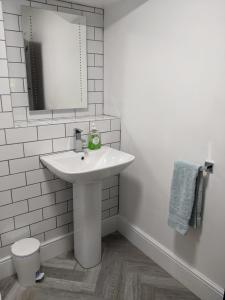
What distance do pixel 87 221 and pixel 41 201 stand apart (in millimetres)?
384

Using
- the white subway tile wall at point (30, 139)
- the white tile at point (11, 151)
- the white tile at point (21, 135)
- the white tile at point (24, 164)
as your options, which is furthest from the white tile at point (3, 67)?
the white tile at point (24, 164)

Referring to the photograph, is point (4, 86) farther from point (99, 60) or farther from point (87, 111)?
point (99, 60)

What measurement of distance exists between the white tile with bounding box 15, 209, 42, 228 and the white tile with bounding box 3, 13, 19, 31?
1.32 metres

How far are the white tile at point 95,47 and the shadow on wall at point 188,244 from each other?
5.28ft

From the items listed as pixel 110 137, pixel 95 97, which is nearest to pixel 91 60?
pixel 95 97

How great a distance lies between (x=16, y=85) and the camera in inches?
67.9

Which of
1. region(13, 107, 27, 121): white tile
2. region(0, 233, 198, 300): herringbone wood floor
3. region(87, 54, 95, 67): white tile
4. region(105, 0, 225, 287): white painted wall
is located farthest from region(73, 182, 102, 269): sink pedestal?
region(87, 54, 95, 67): white tile

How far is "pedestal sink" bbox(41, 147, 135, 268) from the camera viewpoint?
1686 millimetres

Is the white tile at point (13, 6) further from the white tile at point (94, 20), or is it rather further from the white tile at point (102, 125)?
the white tile at point (102, 125)

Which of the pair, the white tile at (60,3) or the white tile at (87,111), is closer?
the white tile at (60,3)

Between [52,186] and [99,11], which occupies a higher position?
[99,11]

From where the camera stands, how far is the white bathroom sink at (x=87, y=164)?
143cm

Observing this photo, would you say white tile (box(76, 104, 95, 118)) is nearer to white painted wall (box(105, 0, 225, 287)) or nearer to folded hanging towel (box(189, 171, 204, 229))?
white painted wall (box(105, 0, 225, 287))

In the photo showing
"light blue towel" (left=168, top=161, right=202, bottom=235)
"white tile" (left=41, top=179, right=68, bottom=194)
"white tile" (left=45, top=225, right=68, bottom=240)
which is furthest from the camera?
"white tile" (left=45, top=225, right=68, bottom=240)
